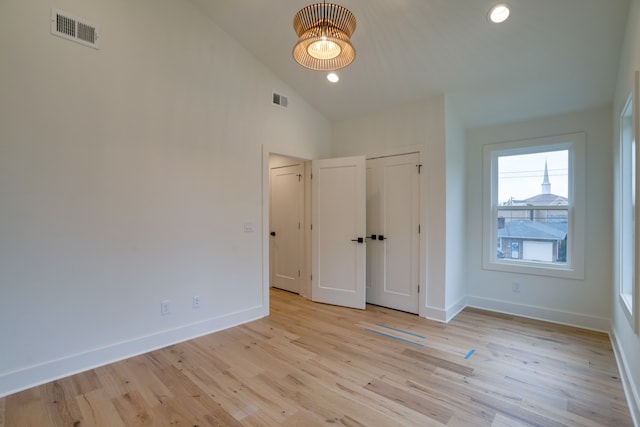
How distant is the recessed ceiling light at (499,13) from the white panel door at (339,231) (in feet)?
6.46

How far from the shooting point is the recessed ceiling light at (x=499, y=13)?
2410mm

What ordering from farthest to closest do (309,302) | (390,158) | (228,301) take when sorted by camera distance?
(309,302) < (390,158) < (228,301)

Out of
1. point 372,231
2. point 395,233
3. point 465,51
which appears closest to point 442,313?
point 395,233

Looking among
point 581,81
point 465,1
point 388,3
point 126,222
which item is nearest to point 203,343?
point 126,222

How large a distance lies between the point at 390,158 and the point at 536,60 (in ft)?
5.79

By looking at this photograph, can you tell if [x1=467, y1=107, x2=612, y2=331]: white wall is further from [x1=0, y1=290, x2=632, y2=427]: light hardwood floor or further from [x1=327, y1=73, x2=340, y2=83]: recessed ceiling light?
[x1=327, y1=73, x2=340, y2=83]: recessed ceiling light

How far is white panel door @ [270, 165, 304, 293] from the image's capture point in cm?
477

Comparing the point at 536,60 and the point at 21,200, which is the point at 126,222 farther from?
the point at 536,60

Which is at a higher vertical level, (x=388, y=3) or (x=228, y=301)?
(x=388, y=3)

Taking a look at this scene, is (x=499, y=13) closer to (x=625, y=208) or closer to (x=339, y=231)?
(x=625, y=208)

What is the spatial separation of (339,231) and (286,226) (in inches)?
44.4

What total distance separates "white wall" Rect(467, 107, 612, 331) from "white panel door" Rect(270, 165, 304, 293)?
8.13ft

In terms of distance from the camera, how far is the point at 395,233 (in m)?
4.02

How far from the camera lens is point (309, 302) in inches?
174
